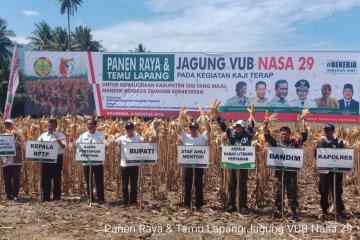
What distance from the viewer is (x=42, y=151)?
9.48 m

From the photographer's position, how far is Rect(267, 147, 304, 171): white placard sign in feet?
26.9

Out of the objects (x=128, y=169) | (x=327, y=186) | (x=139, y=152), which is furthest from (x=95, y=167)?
(x=327, y=186)

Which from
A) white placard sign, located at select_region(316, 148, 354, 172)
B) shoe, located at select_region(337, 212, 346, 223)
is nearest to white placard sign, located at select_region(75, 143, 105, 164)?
white placard sign, located at select_region(316, 148, 354, 172)

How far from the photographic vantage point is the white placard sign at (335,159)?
26.5 feet

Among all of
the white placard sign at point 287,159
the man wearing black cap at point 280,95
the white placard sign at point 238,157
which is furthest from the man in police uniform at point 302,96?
the white placard sign at point 287,159

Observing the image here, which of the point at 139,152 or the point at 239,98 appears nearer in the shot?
the point at 139,152

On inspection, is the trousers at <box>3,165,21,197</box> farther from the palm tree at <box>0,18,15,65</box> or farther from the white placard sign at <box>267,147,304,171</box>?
the palm tree at <box>0,18,15,65</box>

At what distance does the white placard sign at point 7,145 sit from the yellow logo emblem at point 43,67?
33.2 ft

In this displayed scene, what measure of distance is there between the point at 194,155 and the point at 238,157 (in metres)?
0.89

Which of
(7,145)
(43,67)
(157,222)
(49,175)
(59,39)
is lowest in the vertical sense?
(157,222)

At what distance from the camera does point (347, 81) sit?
1658cm

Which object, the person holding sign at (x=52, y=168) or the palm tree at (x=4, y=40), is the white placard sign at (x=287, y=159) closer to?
the person holding sign at (x=52, y=168)

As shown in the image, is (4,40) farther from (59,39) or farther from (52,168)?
(52,168)

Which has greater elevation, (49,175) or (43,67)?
(43,67)
